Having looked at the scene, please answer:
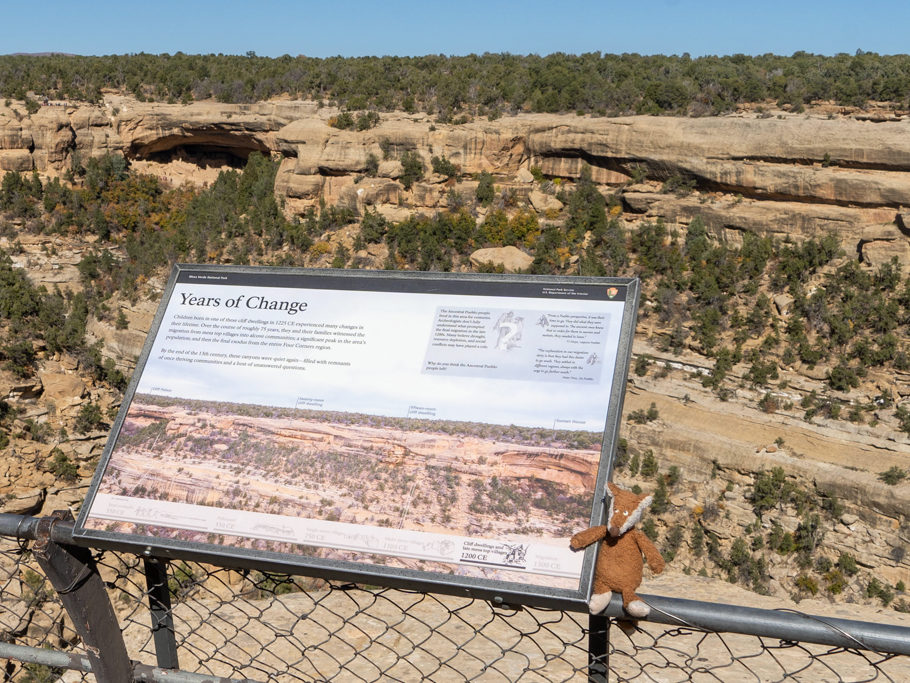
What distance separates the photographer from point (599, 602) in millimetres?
1831

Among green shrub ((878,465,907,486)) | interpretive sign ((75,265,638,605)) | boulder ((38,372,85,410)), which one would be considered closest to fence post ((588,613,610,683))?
interpretive sign ((75,265,638,605))

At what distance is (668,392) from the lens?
1797 centimetres

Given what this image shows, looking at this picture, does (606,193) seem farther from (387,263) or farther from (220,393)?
(220,393)

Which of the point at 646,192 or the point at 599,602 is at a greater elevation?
the point at 599,602

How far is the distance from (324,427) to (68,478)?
15034mm

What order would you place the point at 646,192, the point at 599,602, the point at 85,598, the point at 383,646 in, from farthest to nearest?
the point at 646,192, the point at 383,646, the point at 85,598, the point at 599,602

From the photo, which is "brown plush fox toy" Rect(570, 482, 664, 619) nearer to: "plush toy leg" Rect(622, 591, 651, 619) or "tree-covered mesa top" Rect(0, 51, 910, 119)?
"plush toy leg" Rect(622, 591, 651, 619)

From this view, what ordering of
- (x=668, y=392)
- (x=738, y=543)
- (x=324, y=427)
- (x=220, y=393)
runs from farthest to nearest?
(x=668, y=392) < (x=738, y=543) < (x=220, y=393) < (x=324, y=427)

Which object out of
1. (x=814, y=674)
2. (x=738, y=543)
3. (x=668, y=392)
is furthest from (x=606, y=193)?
(x=814, y=674)

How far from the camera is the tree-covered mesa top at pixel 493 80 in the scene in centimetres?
2789

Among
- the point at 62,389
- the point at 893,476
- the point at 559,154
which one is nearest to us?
the point at 893,476

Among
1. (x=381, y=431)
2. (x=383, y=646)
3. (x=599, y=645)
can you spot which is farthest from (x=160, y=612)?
(x=599, y=645)

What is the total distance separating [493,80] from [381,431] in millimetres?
32784

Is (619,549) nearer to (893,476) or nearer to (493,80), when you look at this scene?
(893,476)
